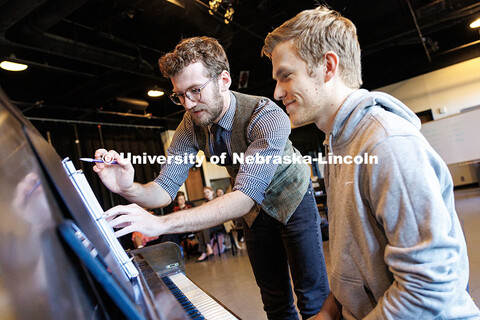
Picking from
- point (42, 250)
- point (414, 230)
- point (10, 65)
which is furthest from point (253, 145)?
point (10, 65)

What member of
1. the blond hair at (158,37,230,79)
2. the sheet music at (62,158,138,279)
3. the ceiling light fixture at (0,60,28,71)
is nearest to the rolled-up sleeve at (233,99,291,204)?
the blond hair at (158,37,230,79)

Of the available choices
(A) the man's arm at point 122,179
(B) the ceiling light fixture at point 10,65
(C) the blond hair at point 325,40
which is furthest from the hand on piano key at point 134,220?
(B) the ceiling light fixture at point 10,65

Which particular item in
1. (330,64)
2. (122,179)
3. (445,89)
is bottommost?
(122,179)

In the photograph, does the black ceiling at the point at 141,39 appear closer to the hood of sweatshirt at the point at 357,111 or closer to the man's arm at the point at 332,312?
the hood of sweatshirt at the point at 357,111

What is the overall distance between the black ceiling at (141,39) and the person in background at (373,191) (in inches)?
131

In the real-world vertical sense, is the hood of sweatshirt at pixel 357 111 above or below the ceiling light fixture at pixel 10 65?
below

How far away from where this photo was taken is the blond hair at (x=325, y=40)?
983 mm

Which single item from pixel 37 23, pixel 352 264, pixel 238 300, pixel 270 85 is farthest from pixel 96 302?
pixel 270 85

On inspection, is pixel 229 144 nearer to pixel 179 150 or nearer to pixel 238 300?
pixel 179 150

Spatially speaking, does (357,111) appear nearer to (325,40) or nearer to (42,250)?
(325,40)

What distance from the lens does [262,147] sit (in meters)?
1.39

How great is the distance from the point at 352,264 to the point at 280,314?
0.91 metres

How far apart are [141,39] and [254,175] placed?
18.0ft

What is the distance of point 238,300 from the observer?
11.3ft
